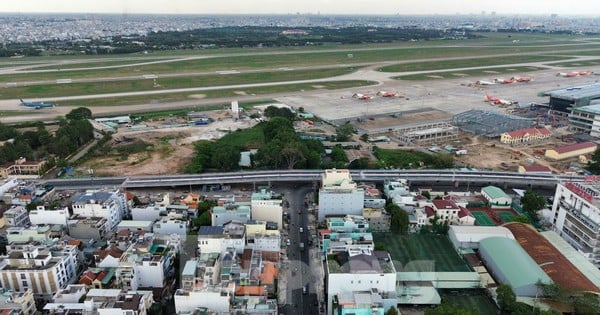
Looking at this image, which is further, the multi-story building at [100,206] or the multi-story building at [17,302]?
the multi-story building at [100,206]

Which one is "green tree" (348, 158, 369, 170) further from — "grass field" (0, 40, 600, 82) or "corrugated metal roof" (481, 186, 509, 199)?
"grass field" (0, 40, 600, 82)

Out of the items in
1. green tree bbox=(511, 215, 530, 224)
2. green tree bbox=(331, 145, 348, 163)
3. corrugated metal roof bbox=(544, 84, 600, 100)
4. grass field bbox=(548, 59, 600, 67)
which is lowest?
green tree bbox=(511, 215, 530, 224)

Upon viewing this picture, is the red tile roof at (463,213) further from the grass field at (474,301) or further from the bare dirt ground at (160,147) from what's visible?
the bare dirt ground at (160,147)

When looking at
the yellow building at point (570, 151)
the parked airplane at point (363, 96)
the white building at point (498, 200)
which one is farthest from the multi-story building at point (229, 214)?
the parked airplane at point (363, 96)

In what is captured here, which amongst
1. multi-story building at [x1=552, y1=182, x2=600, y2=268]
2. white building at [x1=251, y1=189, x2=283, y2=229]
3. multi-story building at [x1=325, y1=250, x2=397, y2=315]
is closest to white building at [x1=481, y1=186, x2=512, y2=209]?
multi-story building at [x1=552, y1=182, x2=600, y2=268]

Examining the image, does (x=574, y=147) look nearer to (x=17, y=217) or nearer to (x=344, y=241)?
(x=344, y=241)

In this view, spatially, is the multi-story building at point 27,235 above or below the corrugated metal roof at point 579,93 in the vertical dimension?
below
